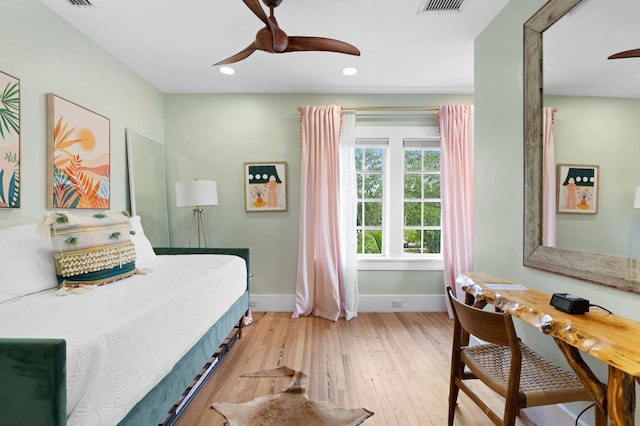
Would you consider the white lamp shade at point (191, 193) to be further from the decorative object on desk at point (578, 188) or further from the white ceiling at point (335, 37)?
the decorative object on desk at point (578, 188)

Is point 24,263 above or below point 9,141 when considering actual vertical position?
below

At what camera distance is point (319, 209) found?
131 inches

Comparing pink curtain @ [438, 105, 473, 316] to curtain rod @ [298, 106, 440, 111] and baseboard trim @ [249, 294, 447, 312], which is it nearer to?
curtain rod @ [298, 106, 440, 111]

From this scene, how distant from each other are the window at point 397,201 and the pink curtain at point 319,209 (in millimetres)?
400

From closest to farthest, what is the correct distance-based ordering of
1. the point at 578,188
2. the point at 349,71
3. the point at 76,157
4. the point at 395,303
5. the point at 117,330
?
the point at 117,330 < the point at 578,188 < the point at 76,157 < the point at 349,71 < the point at 395,303

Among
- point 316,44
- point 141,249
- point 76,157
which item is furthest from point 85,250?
point 316,44

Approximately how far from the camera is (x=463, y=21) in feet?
7.06

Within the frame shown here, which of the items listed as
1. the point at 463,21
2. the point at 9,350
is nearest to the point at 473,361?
the point at 9,350

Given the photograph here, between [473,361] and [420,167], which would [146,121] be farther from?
[473,361]

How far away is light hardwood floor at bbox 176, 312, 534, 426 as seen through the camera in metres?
1.78

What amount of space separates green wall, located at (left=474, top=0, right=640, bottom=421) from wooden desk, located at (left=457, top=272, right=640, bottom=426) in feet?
1.29

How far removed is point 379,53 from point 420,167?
4.90 feet

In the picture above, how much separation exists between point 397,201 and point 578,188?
210cm

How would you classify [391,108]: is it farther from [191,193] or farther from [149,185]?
[149,185]
